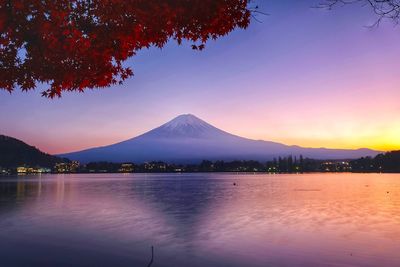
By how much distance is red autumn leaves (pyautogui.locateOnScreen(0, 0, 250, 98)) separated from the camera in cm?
544

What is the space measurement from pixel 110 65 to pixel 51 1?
48.1 inches

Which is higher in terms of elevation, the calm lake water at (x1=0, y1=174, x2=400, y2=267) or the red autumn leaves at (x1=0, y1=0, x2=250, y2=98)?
the red autumn leaves at (x1=0, y1=0, x2=250, y2=98)

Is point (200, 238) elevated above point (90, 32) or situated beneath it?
situated beneath

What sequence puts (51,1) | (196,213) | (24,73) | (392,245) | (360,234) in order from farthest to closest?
(196,213) → (360,234) → (392,245) → (24,73) → (51,1)

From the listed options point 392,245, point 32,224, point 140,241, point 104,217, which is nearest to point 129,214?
point 104,217

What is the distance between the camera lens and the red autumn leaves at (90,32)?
544cm

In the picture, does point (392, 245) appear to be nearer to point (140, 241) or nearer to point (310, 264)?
point (310, 264)

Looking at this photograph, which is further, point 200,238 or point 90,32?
point 200,238

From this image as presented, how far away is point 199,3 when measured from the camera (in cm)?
554

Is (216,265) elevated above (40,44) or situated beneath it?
situated beneath

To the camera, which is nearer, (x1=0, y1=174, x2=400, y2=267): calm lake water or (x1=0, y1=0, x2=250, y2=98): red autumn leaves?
(x1=0, y1=0, x2=250, y2=98): red autumn leaves

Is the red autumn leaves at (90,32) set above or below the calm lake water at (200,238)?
above

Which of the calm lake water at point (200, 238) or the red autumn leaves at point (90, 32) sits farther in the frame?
the calm lake water at point (200, 238)

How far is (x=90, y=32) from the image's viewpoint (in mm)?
5840
